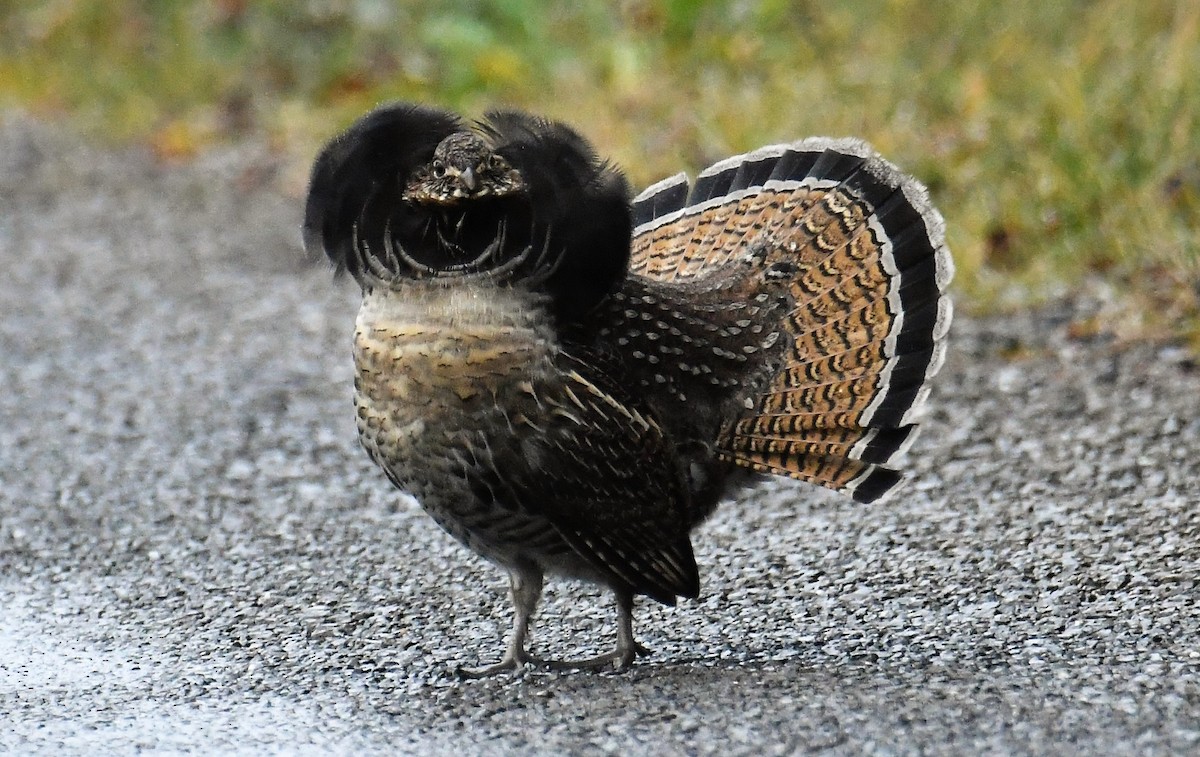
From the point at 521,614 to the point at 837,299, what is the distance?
1.09 metres

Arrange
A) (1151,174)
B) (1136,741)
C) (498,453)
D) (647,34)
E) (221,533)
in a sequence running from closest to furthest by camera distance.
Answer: (1136,741) < (498,453) < (221,533) < (1151,174) < (647,34)

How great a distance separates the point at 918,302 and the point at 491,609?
4.20 feet

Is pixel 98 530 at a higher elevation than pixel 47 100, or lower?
lower

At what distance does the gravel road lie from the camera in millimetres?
3699

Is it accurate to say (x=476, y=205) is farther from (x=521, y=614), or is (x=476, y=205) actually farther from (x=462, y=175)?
(x=521, y=614)

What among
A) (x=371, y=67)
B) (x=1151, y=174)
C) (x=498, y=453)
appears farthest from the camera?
(x=371, y=67)

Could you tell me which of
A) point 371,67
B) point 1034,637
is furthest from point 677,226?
point 371,67

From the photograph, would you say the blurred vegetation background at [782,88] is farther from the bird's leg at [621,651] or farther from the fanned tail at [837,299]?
the bird's leg at [621,651]

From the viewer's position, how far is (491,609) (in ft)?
15.4

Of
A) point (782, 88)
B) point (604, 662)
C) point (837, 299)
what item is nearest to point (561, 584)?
point (604, 662)

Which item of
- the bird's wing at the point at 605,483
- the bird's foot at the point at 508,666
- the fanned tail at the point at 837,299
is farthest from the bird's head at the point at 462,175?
the bird's foot at the point at 508,666

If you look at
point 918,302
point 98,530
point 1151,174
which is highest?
point 1151,174

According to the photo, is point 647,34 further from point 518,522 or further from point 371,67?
point 518,522

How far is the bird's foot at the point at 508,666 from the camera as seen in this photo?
4105 millimetres
